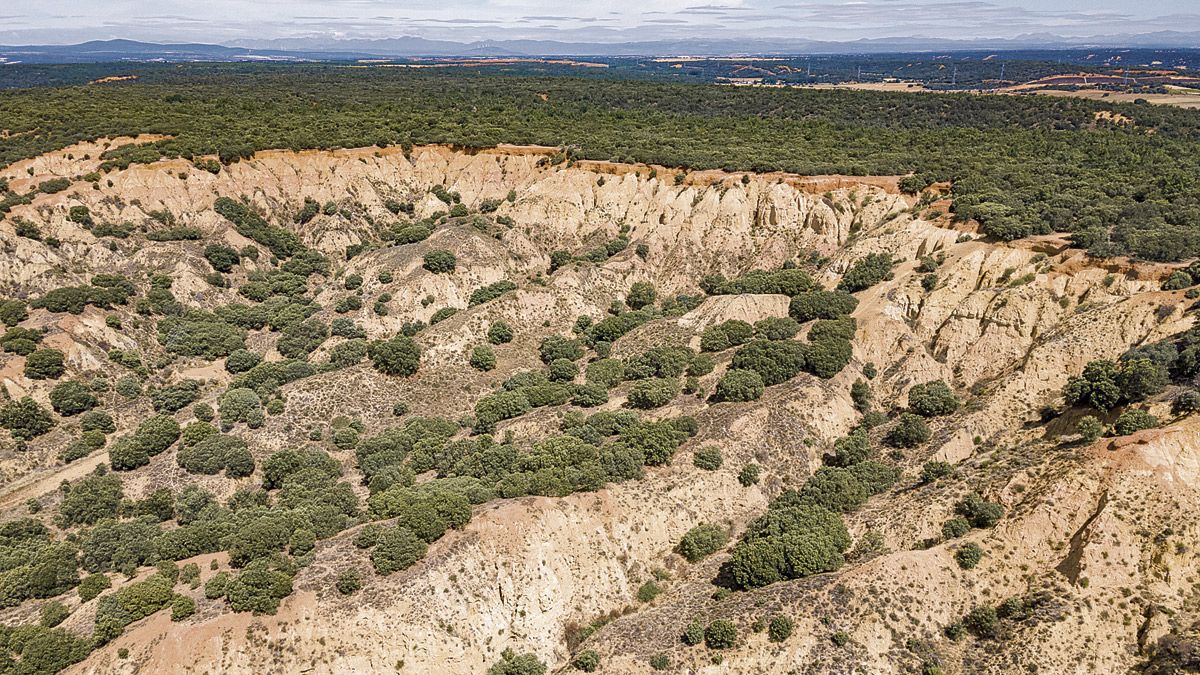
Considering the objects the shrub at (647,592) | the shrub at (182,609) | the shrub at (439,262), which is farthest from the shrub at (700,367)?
the shrub at (182,609)

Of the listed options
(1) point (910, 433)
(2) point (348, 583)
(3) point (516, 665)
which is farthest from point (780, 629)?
(2) point (348, 583)

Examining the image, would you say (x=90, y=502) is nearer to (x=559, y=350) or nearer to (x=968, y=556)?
→ (x=559, y=350)

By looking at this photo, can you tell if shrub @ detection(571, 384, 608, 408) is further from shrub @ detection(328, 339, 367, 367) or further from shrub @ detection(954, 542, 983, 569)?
shrub @ detection(954, 542, 983, 569)

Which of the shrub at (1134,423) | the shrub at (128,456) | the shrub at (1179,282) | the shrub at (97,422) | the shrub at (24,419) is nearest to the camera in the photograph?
the shrub at (1134,423)

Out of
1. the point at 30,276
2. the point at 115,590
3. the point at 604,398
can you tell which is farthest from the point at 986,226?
the point at 30,276

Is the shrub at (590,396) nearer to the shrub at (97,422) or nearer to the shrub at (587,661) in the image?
the shrub at (587,661)

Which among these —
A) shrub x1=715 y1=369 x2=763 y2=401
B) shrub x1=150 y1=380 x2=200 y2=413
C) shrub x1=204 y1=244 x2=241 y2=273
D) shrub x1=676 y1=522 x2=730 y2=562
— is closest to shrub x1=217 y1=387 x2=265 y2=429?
shrub x1=150 y1=380 x2=200 y2=413
